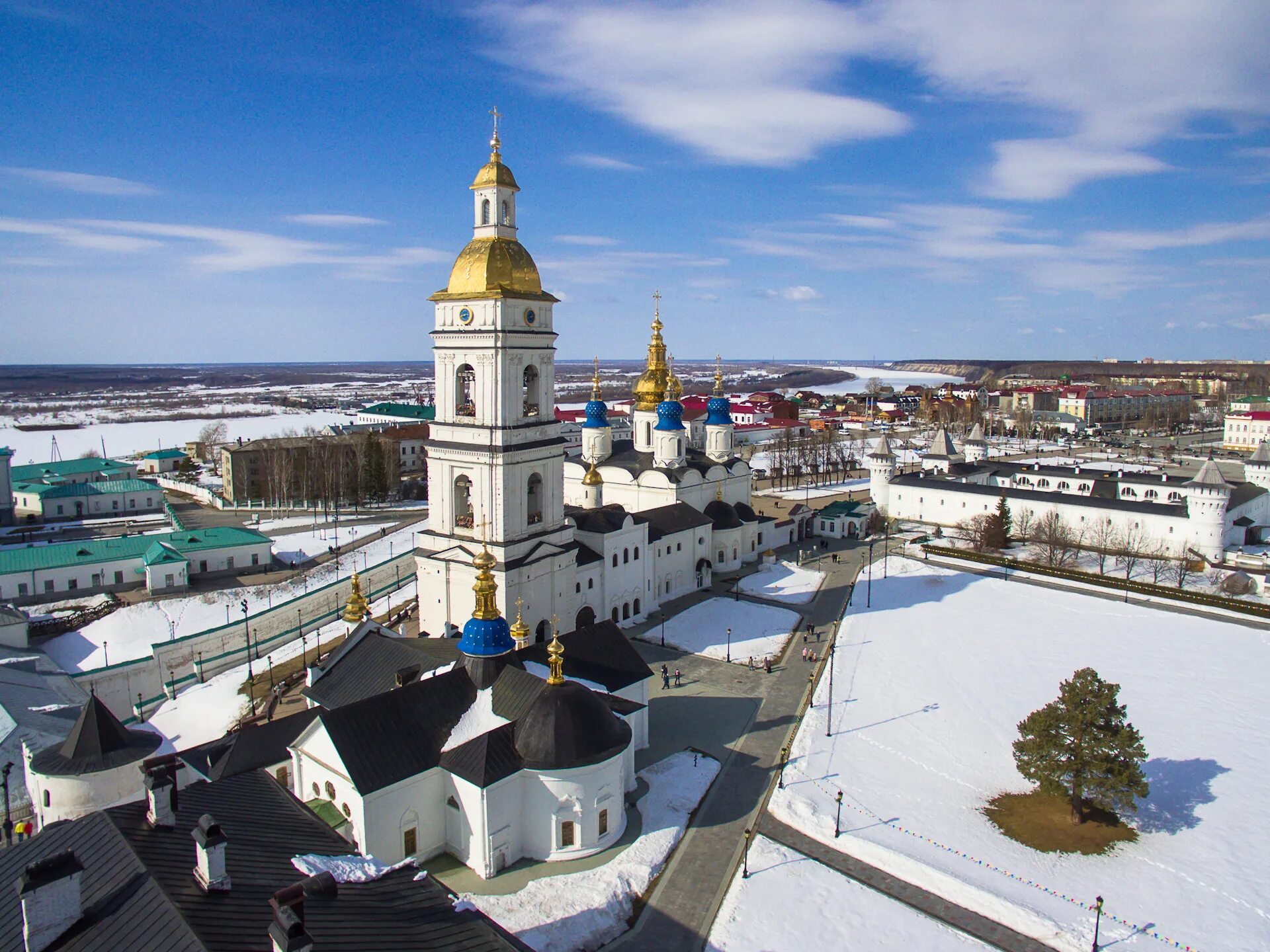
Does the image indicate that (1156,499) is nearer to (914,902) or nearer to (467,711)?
(914,902)

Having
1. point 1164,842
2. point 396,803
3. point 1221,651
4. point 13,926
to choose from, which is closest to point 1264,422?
point 1221,651

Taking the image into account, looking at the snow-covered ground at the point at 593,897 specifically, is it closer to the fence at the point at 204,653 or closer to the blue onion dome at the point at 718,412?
the fence at the point at 204,653

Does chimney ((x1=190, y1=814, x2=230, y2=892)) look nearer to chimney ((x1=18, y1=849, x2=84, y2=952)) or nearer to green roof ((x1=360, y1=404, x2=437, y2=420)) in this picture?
chimney ((x1=18, y1=849, x2=84, y2=952))

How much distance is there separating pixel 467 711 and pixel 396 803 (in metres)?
2.10

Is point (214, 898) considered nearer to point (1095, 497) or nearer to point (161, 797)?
point (161, 797)

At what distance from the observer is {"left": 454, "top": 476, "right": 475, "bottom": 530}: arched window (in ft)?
76.2

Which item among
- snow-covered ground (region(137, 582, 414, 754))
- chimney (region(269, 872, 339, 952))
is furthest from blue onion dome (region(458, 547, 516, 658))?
chimney (region(269, 872, 339, 952))

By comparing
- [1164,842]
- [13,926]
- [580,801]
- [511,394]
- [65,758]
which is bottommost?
[1164,842]

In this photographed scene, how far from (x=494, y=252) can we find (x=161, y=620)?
20089 millimetres

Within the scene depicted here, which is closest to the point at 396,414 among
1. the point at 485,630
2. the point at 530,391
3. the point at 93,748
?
the point at 530,391

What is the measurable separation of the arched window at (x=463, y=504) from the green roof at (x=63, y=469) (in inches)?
1708

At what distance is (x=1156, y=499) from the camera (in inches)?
1754

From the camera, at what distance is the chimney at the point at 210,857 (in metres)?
8.28

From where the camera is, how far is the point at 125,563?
3444 cm
